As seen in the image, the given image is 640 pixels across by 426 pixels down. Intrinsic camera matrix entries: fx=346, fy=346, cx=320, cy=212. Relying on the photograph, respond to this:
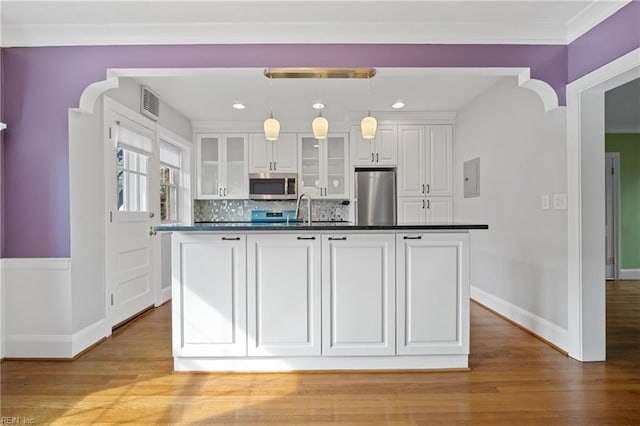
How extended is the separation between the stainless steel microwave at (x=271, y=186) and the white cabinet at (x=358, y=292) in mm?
2908

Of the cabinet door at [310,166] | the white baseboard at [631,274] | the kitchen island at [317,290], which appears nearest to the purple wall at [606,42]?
the kitchen island at [317,290]

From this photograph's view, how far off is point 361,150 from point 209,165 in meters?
2.26

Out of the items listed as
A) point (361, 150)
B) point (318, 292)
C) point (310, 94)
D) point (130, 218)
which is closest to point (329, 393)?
point (318, 292)

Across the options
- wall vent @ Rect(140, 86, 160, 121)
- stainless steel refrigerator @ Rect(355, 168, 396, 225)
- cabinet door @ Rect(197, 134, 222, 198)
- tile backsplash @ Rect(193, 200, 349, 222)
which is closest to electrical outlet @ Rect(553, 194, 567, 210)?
stainless steel refrigerator @ Rect(355, 168, 396, 225)

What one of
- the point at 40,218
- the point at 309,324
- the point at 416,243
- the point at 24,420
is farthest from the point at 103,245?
the point at 416,243

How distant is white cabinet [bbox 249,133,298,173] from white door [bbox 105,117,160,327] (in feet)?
4.99

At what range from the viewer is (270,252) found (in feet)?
7.55

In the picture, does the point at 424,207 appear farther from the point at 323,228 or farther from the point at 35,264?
the point at 35,264

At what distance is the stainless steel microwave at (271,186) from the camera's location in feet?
16.8

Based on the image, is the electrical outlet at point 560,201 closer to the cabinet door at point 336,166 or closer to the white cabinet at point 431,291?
the white cabinet at point 431,291

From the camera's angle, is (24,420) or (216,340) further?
(216,340)

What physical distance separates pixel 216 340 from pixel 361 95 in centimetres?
302

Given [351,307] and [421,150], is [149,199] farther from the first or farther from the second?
[421,150]

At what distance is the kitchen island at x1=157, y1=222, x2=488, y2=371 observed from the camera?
2.29 meters
